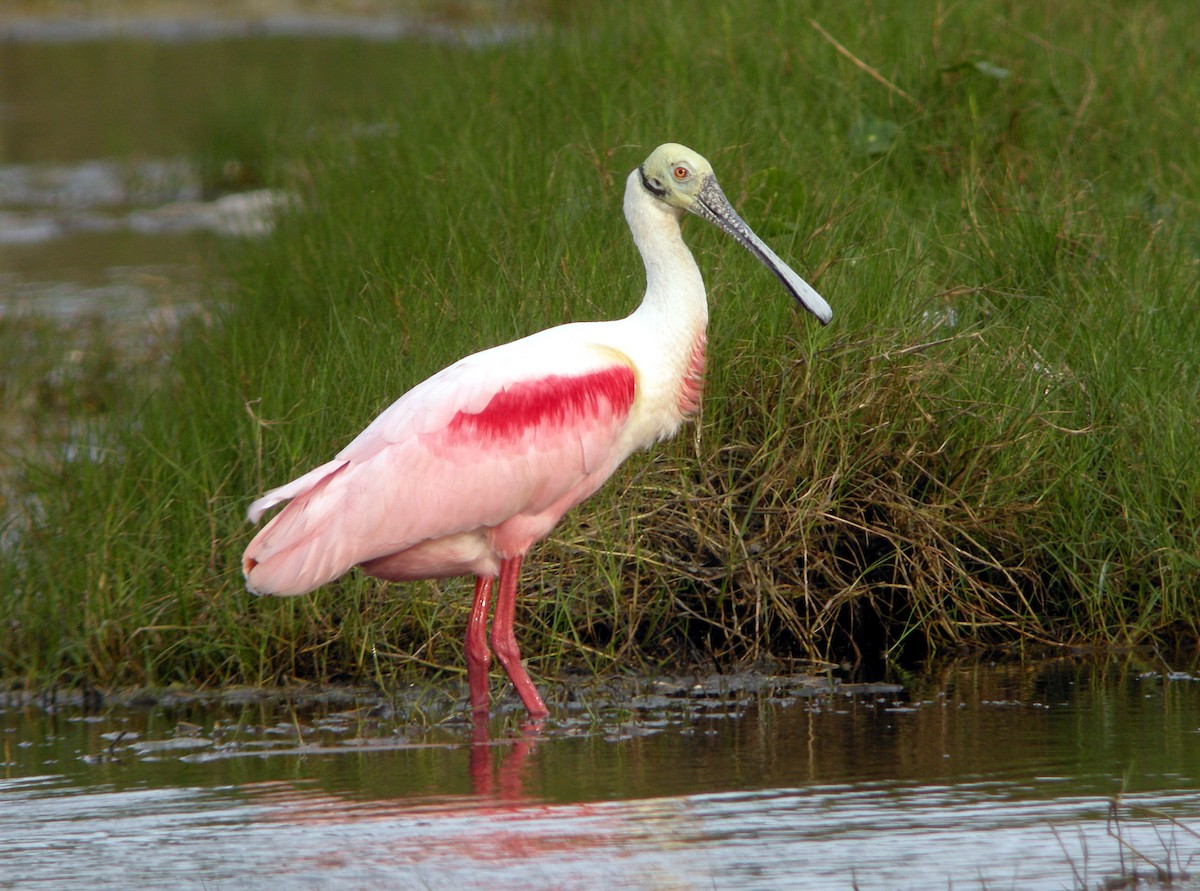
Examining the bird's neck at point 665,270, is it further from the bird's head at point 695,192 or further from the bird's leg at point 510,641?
the bird's leg at point 510,641

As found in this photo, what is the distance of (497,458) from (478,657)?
591 mm

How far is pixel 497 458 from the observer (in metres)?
5.65

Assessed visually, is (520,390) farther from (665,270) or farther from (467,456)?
(665,270)

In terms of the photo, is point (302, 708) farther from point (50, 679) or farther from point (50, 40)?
point (50, 40)

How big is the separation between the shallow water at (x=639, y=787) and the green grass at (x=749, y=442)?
0.80ft

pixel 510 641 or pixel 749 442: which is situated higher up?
pixel 749 442

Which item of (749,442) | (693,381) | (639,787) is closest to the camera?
(639,787)

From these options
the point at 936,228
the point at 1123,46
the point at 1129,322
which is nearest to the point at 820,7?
the point at 1123,46

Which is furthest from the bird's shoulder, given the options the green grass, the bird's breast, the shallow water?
the shallow water

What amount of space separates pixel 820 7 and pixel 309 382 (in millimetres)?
4212

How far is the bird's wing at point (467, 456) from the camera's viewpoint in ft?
18.1

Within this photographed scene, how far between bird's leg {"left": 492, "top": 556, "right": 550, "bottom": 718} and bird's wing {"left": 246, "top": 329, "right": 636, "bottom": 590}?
16 centimetres

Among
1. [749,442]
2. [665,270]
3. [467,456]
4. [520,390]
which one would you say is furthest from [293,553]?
[749,442]

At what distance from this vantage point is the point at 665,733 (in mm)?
5293
